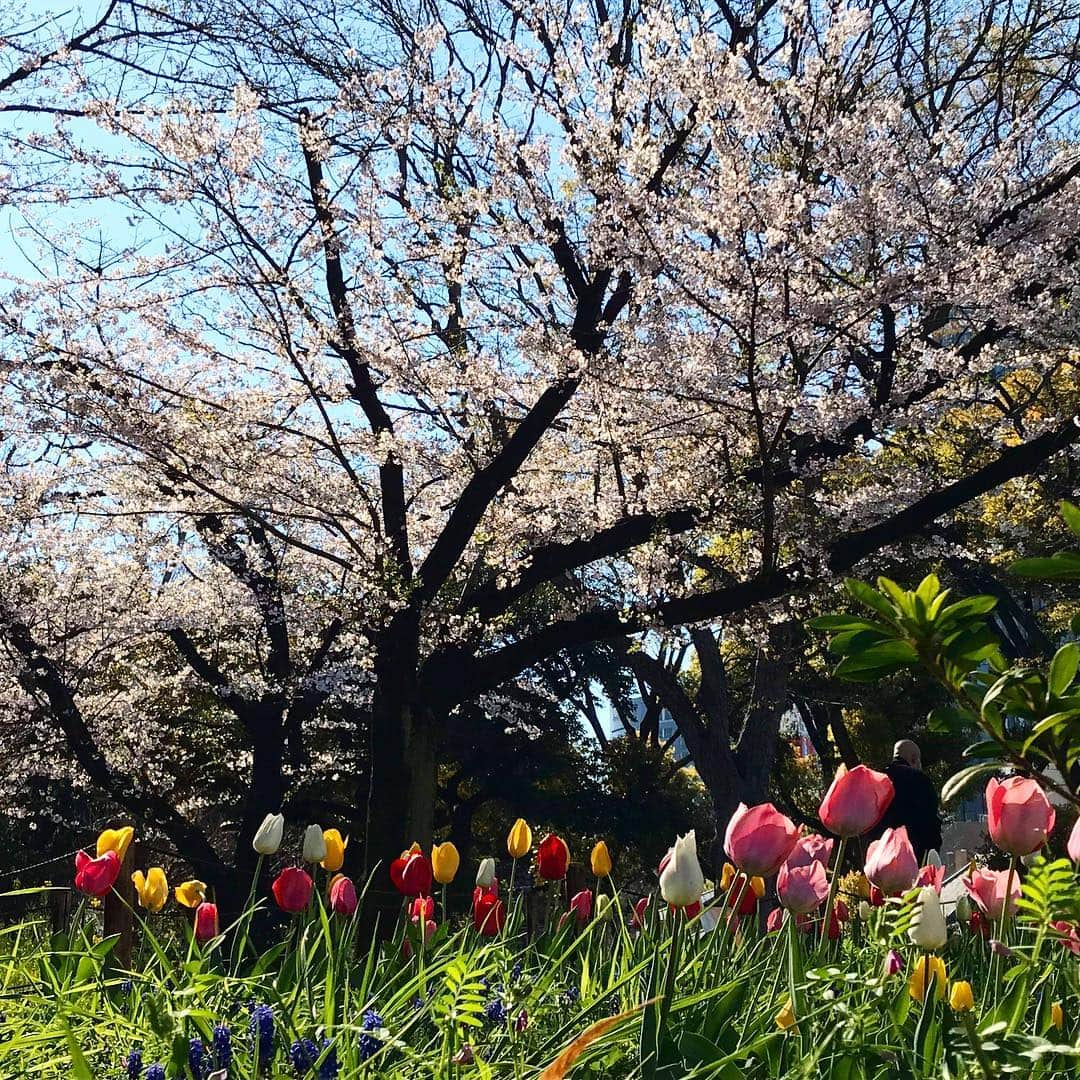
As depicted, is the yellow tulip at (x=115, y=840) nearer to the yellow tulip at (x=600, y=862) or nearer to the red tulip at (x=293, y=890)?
Answer: the red tulip at (x=293, y=890)

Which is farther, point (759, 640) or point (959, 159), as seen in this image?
point (759, 640)

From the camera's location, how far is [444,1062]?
1.59 m

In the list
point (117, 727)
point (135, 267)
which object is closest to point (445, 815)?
point (117, 727)

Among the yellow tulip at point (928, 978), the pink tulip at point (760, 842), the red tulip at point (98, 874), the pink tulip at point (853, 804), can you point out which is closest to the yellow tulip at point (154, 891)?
the red tulip at point (98, 874)

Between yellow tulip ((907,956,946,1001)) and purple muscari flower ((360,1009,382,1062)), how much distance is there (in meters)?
0.78

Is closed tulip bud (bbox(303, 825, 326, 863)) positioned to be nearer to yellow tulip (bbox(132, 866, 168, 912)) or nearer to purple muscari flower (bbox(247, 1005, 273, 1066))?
yellow tulip (bbox(132, 866, 168, 912))

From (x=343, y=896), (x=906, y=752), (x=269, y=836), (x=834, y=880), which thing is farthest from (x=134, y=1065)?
(x=906, y=752)

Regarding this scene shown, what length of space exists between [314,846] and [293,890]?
0.12 metres

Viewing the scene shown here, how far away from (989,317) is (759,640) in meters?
3.92

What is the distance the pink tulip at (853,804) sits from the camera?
1992 millimetres

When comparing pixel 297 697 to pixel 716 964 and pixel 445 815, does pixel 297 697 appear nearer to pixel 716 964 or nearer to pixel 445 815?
pixel 445 815

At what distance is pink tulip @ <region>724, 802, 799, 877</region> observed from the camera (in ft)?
6.38

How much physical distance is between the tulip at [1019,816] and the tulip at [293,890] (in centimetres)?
151

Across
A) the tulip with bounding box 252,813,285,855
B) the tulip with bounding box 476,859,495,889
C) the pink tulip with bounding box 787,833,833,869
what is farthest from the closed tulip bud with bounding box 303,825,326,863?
the pink tulip with bounding box 787,833,833,869
